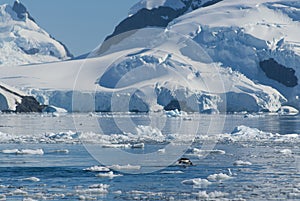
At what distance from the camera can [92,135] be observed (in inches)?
1276

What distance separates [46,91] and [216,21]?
24992mm

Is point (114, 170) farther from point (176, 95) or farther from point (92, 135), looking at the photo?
point (176, 95)

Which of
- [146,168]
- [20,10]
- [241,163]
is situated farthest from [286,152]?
[20,10]

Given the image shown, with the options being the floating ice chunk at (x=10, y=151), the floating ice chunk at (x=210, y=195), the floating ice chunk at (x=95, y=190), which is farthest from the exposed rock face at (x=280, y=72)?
the floating ice chunk at (x=210, y=195)

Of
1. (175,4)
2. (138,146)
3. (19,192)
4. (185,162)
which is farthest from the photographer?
(175,4)

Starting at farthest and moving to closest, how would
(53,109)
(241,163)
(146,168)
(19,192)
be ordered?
1. (53,109)
2. (241,163)
3. (146,168)
4. (19,192)

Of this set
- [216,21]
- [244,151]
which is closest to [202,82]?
[216,21]

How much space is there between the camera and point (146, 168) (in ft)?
68.7

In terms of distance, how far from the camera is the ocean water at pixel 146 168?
16328 millimetres

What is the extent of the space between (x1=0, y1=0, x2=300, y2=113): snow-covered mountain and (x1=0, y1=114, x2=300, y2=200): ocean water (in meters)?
44.5

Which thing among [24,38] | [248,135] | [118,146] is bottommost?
[248,135]

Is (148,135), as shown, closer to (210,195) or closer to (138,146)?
(138,146)

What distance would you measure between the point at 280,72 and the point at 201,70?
9.39 meters

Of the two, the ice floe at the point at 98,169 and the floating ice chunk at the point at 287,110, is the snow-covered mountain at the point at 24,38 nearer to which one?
the floating ice chunk at the point at 287,110
